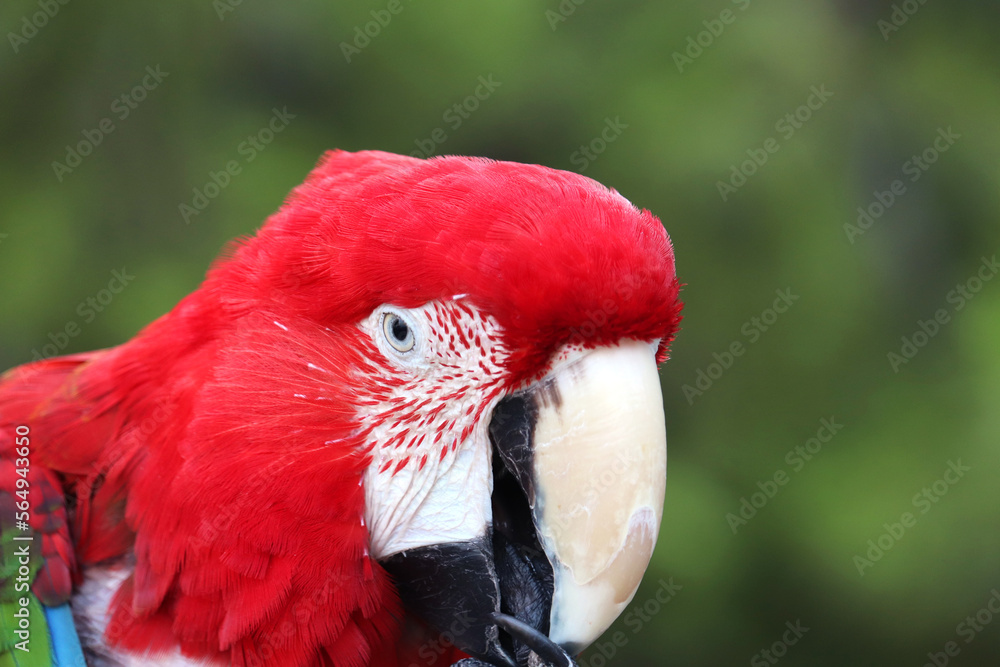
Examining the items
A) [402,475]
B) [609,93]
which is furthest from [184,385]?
[609,93]

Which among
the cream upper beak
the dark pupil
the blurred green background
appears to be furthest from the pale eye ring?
the blurred green background

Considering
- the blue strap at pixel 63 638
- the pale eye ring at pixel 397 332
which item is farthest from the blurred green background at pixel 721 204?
the pale eye ring at pixel 397 332

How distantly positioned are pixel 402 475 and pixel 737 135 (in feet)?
5.22

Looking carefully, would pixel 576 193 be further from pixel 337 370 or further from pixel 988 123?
pixel 988 123

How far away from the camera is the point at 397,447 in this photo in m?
1.14

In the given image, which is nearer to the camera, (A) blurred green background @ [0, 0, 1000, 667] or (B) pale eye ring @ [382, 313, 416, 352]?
(B) pale eye ring @ [382, 313, 416, 352]

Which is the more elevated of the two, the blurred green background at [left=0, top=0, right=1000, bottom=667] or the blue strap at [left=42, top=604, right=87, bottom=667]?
the blurred green background at [left=0, top=0, right=1000, bottom=667]

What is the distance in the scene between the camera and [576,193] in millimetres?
1089

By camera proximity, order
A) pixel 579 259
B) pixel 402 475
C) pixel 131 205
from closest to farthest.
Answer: pixel 579 259
pixel 402 475
pixel 131 205

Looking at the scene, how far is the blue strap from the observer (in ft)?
4.10

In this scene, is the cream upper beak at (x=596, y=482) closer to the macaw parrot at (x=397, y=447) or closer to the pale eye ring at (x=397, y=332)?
the macaw parrot at (x=397, y=447)

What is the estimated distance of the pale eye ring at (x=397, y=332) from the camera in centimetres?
112

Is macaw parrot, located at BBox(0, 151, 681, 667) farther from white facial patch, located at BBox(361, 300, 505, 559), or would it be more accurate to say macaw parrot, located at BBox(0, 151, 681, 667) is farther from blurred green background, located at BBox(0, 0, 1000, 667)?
blurred green background, located at BBox(0, 0, 1000, 667)

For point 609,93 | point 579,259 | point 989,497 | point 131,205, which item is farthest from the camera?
point 131,205
